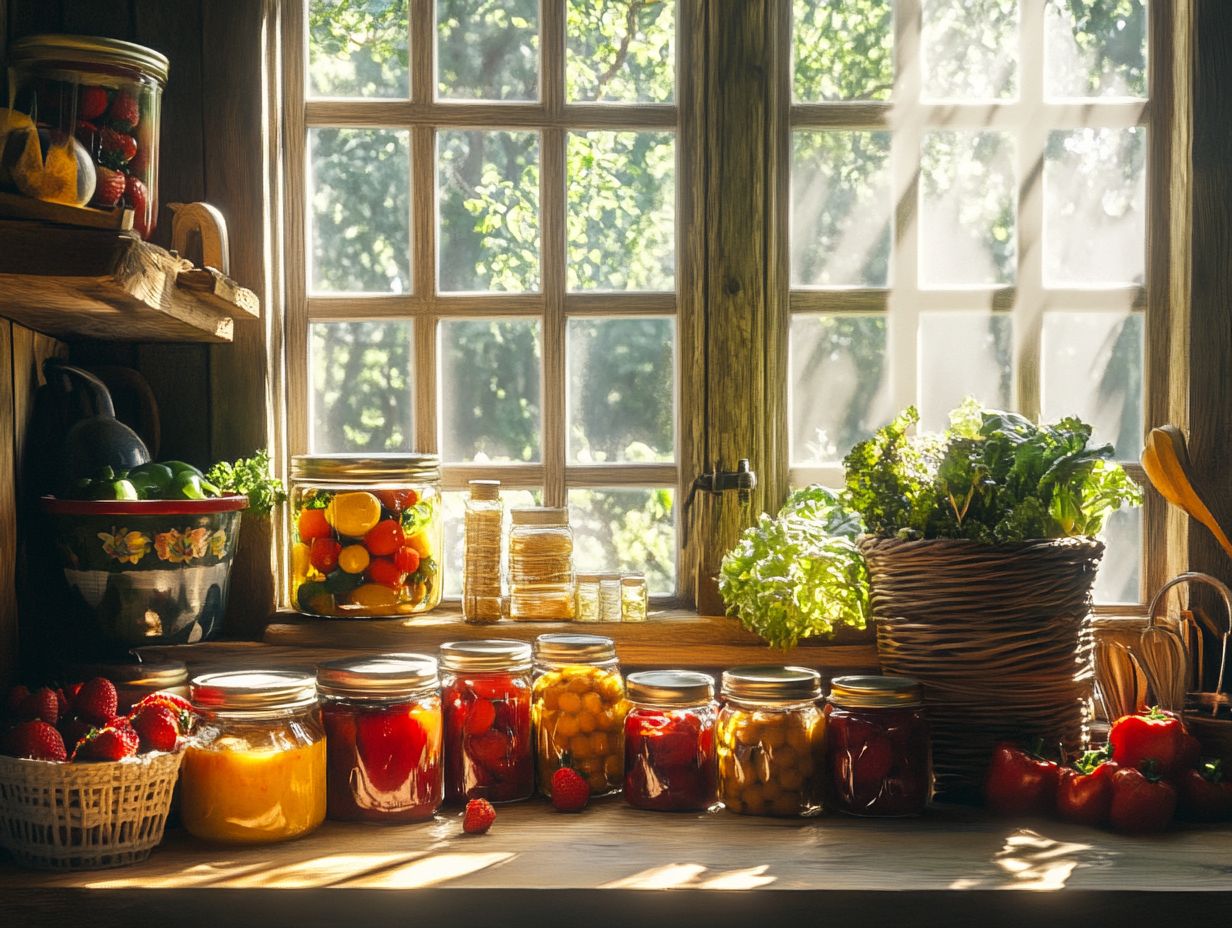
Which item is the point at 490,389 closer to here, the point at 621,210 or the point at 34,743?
the point at 621,210

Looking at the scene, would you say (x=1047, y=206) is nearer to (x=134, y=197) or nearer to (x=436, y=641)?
(x=436, y=641)

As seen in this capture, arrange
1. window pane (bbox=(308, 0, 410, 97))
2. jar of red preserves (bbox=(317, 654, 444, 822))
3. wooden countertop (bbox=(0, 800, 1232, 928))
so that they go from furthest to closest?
window pane (bbox=(308, 0, 410, 97)) < jar of red preserves (bbox=(317, 654, 444, 822)) < wooden countertop (bbox=(0, 800, 1232, 928))

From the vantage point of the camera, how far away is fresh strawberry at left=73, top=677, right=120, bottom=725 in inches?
61.0

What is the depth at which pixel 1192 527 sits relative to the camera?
1.98m

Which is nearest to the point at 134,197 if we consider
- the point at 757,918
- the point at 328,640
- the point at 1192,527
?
the point at 328,640

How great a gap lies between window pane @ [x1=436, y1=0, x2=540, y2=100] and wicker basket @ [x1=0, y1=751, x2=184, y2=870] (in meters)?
1.26

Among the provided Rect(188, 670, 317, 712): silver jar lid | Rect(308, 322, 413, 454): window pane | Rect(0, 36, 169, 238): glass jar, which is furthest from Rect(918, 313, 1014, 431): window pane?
Rect(0, 36, 169, 238): glass jar

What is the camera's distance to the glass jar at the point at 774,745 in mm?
1680

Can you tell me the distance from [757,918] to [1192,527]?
108 centimetres

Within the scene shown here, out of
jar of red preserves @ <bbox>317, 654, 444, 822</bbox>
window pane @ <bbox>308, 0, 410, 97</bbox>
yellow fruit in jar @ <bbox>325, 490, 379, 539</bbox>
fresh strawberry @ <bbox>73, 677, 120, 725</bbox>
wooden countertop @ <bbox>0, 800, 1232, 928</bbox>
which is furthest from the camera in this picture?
window pane @ <bbox>308, 0, 410, 97</bbox>

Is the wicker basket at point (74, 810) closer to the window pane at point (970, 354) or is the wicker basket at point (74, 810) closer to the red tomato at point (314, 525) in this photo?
the red tomato at point (314, 525)

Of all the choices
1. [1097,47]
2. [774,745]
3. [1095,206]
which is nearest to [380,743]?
[774,745]

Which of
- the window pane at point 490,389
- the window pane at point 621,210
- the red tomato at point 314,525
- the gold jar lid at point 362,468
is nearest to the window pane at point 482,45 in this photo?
the window pane at point 621,210

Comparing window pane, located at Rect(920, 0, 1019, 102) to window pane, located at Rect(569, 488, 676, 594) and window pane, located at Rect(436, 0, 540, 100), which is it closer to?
window pane, located at Rect(436, 0, 540, 100)
